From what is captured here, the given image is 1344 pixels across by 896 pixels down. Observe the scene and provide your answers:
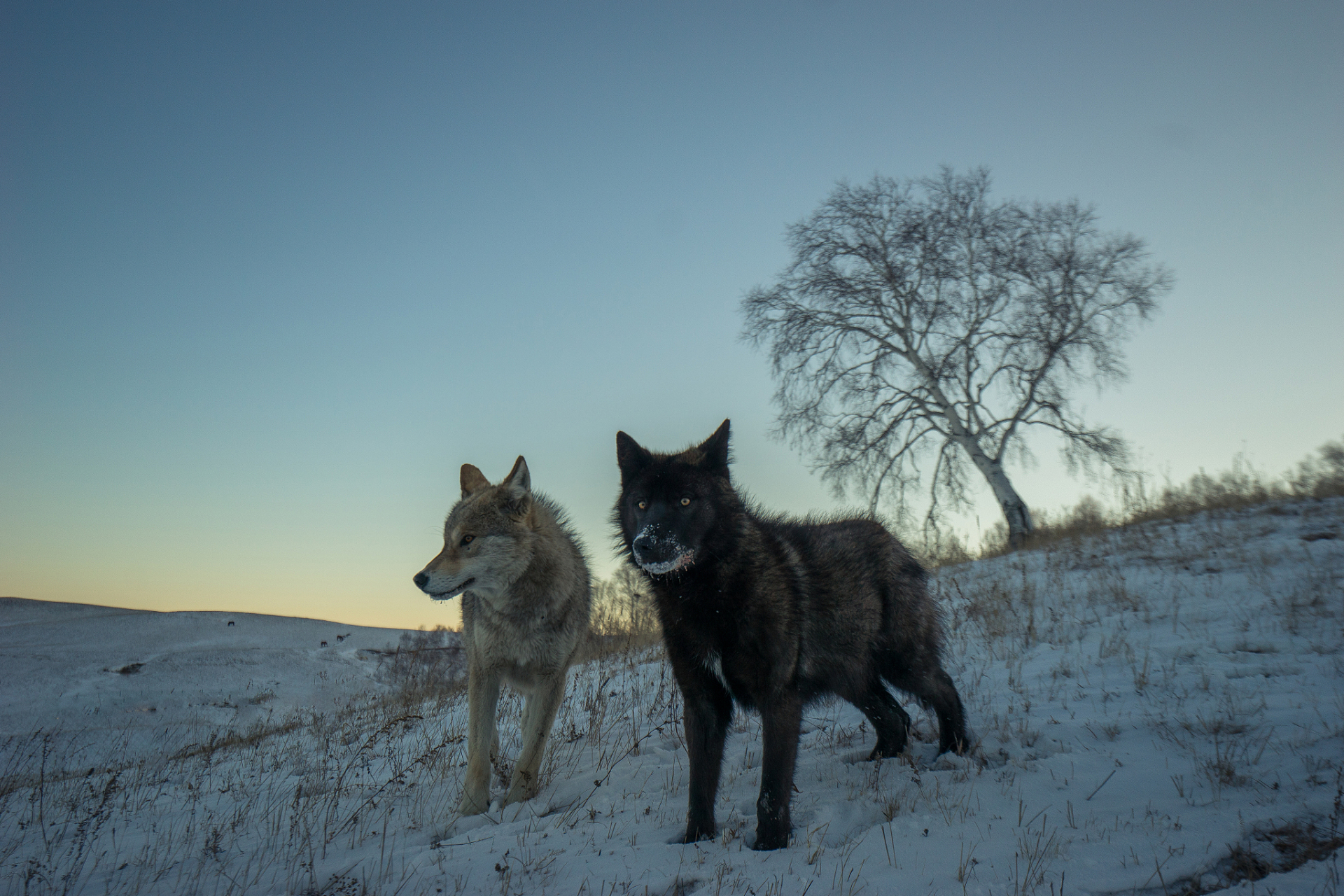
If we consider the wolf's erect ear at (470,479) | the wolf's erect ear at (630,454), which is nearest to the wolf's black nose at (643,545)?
the wolf's erect ear at (630,454)

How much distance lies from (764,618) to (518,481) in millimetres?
2636

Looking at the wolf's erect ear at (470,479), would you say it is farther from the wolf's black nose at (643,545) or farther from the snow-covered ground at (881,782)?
the wolf's black nose at (643,545)

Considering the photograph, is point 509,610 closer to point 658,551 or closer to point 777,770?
point 658,551

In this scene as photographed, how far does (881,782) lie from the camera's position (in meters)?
4.04

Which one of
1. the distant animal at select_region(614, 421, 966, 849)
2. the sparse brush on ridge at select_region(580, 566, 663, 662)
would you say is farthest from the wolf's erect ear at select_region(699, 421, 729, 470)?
the sparse brush on ridge at select_region(580, 566, 663, 662)

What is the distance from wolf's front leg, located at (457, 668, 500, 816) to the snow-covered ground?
0.59 feet

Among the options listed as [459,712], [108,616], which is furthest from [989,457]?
[108,616]

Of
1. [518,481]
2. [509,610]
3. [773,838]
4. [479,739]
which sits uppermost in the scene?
[518,481]

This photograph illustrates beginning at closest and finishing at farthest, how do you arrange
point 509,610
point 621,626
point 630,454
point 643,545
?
point 643,545 < point 630,454 < point 509,610 < point 621,626

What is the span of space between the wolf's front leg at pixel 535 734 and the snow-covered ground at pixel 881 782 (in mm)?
152

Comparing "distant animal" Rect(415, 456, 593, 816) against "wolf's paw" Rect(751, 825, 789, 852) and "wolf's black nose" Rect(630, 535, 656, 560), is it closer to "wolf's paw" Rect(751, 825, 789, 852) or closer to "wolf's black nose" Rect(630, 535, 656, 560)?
"wolf's black nose" Rect(630, 535, 656, 560)

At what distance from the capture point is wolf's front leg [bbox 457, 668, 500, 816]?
13.9 ft

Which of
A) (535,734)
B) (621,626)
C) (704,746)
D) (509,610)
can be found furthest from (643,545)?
(621,626)

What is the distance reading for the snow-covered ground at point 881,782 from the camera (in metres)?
2.85
